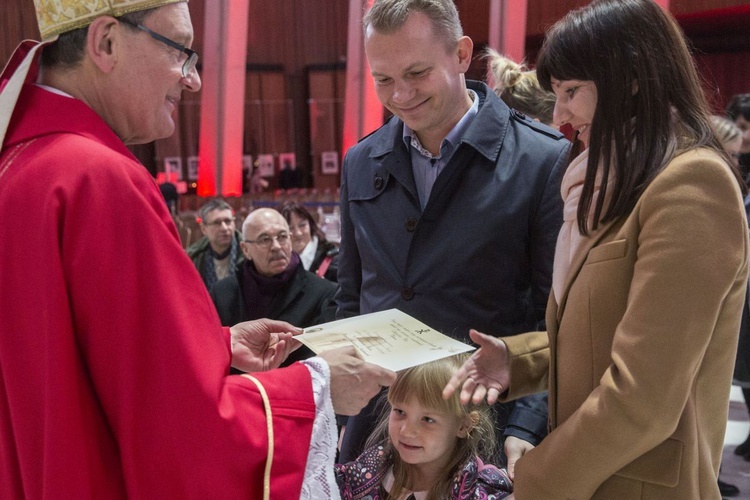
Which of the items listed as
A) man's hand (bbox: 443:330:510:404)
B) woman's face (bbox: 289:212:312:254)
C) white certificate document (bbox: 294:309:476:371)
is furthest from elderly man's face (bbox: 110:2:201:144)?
woman's face (bbox: 289:212:312:254)

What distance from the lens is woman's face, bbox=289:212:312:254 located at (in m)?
5.31

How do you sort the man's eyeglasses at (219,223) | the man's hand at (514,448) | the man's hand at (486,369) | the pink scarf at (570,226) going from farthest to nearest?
the man's eyeglasses at (219,223)
the man's hand at (514,448)
the man's hand at (486,369)
the pink scarf at (570,226)

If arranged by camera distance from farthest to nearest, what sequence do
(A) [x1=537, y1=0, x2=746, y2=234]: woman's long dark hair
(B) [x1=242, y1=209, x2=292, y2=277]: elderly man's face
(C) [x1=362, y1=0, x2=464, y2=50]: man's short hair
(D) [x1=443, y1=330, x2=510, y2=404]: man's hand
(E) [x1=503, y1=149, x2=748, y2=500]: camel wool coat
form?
(B) [x1=242, y1=209, x2=292, y2=277]: elderly man's face < (C) [x1=362, y1=0, x2=464, y2=50]: man's short hair < (D) [x1=443, y1=330, x2=510, y2=404]: man's hand < (A) [x1=537, y1=0, x2=746, y2=234]: woman's long dark hair < (E) [x1=503, y1=149, x2=748, y2=500]: camel wool coat

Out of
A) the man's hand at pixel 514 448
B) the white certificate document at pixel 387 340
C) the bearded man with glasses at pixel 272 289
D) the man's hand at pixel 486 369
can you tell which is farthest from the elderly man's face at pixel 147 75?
the bearded man with glasses at pixel 272 289

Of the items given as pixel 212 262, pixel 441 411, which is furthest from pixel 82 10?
pixel 212 262

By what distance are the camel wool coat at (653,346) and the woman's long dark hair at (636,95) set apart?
5cm

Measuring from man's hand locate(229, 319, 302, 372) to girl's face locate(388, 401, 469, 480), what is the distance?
0.32m

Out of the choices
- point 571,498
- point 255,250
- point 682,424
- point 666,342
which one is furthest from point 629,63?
point 255,250

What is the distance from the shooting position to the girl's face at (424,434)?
1.90 m

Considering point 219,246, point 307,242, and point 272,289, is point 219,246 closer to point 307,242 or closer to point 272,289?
point 307,242

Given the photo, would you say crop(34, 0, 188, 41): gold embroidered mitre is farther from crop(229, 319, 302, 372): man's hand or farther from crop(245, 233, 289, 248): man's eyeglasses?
crop(245, 233, 289, 248): man's eyeglasses

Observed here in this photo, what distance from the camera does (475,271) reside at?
183 centimetres

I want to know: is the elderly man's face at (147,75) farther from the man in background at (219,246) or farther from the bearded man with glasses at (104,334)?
the man in background at (219,246)

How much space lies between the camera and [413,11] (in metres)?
1.87
